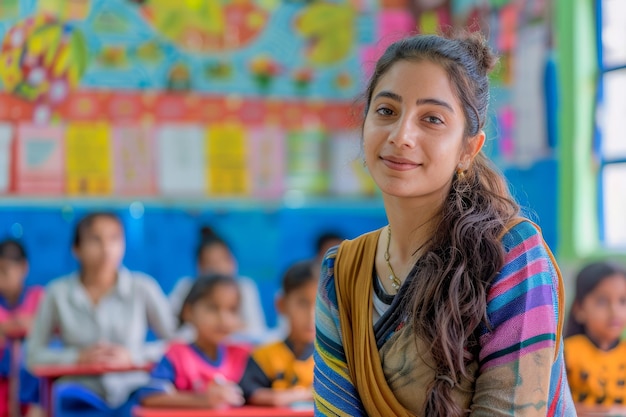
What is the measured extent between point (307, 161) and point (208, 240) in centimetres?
86

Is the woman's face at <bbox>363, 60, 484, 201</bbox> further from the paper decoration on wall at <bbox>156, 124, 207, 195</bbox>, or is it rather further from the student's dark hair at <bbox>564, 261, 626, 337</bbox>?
the paper decoration on wall at <bbox>156, 124, 207, 195</bbox>

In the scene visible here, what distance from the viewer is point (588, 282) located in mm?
3305

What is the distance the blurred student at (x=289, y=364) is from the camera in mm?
2906

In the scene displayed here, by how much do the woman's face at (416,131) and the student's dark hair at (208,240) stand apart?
4.04 m

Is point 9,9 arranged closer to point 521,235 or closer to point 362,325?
point 362,325

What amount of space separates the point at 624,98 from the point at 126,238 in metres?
2.90

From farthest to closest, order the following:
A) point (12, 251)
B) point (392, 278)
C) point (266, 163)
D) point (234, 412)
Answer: point (266, 163), point (12, 251), point (234, 412), point (392, 278)

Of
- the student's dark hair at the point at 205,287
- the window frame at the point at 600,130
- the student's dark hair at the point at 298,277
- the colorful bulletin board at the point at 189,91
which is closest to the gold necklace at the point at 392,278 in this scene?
the student's dark hair at the point at 298,277

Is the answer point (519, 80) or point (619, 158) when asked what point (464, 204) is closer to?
point (619, 158)

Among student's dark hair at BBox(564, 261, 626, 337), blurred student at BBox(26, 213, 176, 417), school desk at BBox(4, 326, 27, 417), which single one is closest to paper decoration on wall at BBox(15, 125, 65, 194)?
school desk at BBox(4, 326, 27, 417)

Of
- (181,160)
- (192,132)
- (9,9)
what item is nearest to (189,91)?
(192,132)

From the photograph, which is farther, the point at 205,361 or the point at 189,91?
the point at 189,91

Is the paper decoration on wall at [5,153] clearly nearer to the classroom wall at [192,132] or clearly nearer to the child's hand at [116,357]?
the classroom wall at [192,132]

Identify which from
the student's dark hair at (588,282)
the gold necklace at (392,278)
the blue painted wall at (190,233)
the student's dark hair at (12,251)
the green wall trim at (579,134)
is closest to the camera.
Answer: the gold necklace at (392,278)
